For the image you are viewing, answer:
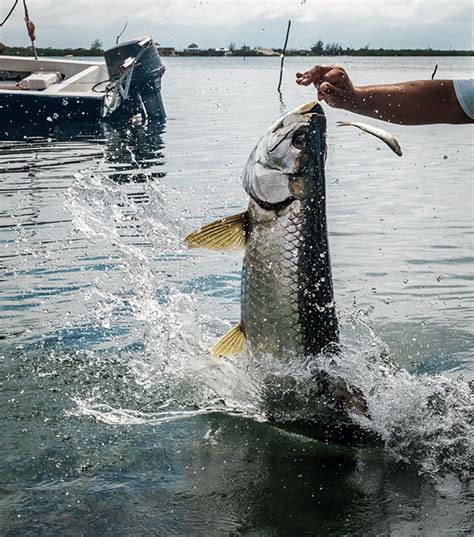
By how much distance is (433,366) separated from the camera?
273 inches

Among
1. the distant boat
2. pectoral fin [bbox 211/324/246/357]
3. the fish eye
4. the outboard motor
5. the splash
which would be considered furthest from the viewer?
the outboard motor

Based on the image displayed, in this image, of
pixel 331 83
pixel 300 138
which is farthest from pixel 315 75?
pixel 300 138

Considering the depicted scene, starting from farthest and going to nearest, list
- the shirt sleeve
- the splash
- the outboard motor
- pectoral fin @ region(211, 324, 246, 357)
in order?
the outboard motor < the shirt sleeve < the splash < pectoral fin @ region(211, 324, 246, 357)

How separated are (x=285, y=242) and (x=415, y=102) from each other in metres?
1.87

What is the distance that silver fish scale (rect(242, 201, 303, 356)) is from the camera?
494 centimetres

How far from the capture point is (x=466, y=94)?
608 cm

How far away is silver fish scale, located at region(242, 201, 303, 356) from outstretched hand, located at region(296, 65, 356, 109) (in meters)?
1.08

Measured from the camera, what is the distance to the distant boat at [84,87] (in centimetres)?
2309

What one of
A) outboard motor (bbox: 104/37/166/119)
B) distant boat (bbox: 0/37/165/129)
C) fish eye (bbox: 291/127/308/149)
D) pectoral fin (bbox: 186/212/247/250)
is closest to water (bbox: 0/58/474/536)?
pectoral fin (bbox: 186/212/247/250)

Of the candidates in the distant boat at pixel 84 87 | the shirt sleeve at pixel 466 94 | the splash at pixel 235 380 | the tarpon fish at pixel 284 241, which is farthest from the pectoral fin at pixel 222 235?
the distant boat at pixel 84 87

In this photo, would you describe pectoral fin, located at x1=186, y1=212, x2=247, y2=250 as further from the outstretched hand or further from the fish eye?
the outstretched hand

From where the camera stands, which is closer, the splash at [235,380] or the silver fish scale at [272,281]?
the silver fish scale at [272,281]

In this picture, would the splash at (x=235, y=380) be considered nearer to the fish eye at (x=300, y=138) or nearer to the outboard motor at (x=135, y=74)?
the fish eye at (x=300, y=138)

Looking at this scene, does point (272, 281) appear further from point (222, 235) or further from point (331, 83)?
point (331, 83)
